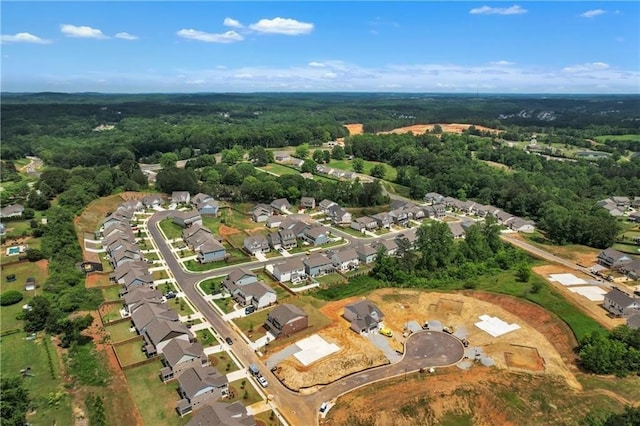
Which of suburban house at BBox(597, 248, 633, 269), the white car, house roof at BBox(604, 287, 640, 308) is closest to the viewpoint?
the white car

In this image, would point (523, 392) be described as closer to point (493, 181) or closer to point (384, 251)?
point (384, 251)

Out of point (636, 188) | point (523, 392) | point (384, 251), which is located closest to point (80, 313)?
point (384, 251)

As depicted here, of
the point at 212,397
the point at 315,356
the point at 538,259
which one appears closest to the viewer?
the point at 212,397

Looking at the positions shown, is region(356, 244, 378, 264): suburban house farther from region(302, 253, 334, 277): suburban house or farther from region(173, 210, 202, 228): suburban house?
region(173, 210, 202, 228): suburban house

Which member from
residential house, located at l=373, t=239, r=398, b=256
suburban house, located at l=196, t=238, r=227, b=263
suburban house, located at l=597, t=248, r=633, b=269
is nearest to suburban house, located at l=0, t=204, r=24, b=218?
suburban house, located at l=196, t=238, r=227, b=263

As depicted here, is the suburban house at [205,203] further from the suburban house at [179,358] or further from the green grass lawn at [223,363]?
the green grass lawn at [223,363]

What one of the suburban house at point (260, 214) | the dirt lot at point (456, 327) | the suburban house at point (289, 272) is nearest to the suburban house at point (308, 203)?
the suburban house at point (260, 214)
